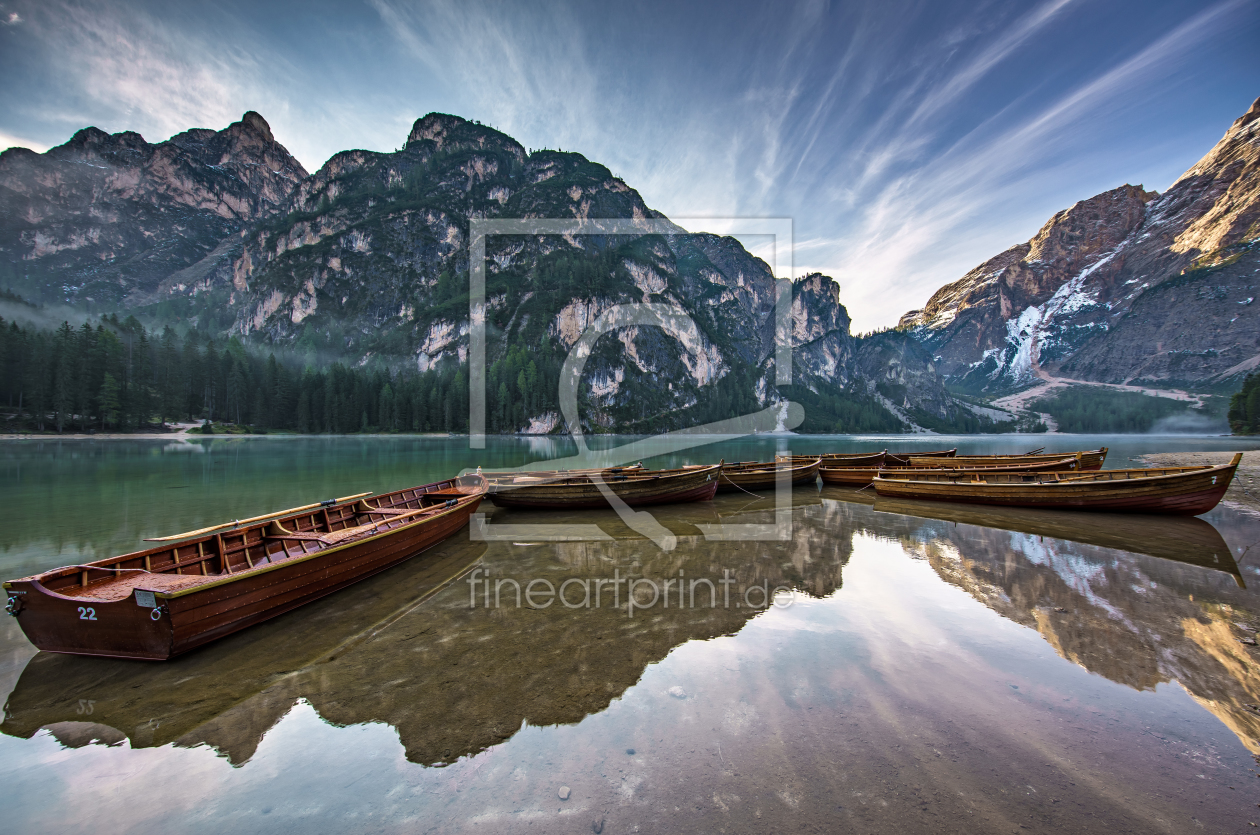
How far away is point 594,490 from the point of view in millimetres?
20391

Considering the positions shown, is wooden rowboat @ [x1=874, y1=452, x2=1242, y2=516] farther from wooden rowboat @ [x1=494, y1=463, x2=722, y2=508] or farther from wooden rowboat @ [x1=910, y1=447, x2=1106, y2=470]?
wooden rowboat @ [x1=494, y1=463, x2=722, y2=508]

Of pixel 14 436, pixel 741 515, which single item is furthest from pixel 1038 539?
pixel 14 436

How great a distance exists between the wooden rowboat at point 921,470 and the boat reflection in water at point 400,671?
18.9 meters

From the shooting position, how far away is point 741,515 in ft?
67.6

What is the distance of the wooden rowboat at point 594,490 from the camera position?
20.4m

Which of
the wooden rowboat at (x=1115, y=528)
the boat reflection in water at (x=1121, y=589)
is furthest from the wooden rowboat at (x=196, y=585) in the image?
the wooden rowboat at (x=1115, y=528)

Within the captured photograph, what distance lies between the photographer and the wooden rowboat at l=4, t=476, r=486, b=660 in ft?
23.3

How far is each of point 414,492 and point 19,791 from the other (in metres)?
14.3

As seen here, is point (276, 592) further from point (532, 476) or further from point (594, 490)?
point (532, 476)

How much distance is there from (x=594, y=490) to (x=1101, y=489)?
2170 cm

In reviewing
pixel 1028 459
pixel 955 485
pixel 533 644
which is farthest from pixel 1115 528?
pixel 533 644

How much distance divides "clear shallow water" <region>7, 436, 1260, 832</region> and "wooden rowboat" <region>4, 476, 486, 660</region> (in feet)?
1.55

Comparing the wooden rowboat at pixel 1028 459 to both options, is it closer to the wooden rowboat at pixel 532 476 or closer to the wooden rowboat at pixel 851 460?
the wooden rowboat at pixel 851 460

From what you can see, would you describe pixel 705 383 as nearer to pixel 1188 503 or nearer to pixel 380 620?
pixel 1188 503
